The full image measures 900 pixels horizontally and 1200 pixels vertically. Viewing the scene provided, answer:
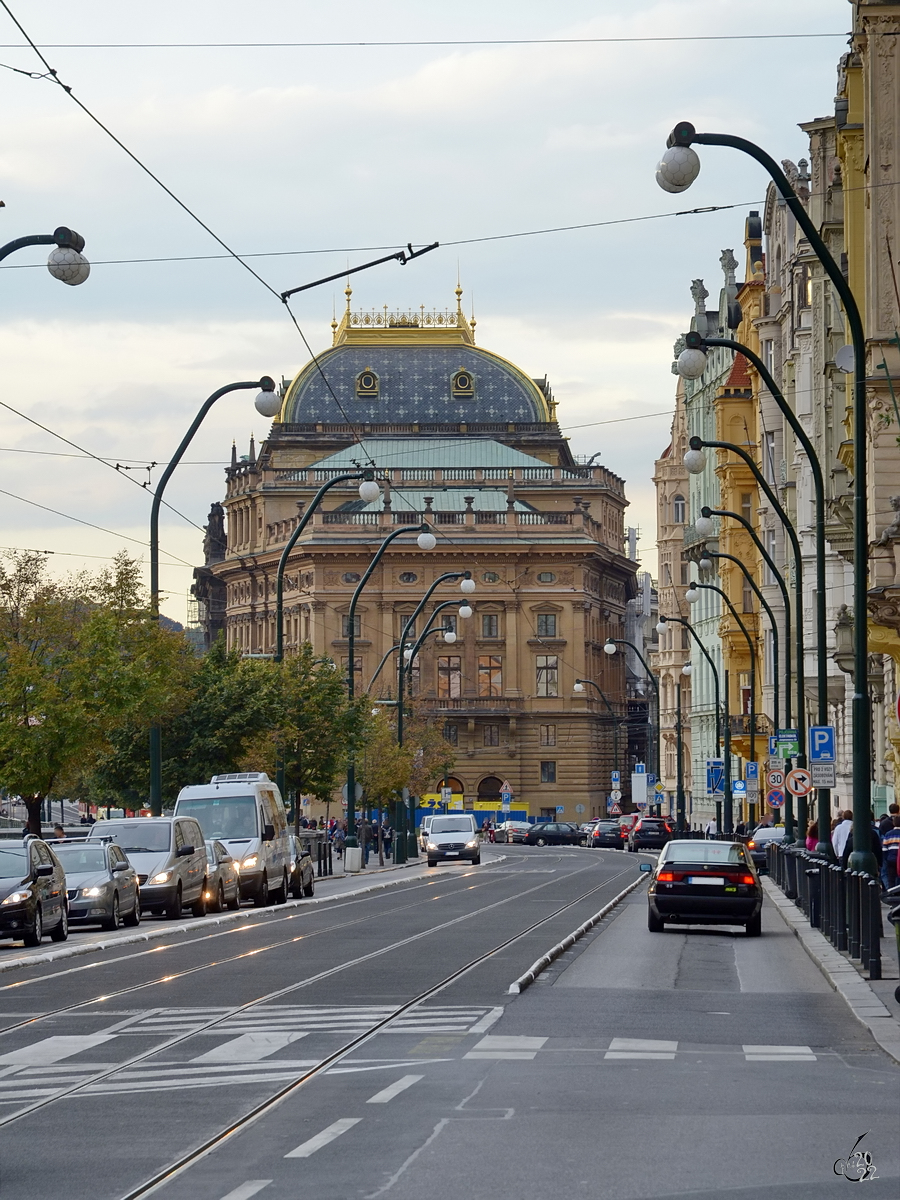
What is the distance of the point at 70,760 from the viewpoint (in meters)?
41.0

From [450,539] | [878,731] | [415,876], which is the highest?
[450,539]

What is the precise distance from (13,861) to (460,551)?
112 metres

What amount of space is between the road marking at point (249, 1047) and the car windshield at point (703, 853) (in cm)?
1533

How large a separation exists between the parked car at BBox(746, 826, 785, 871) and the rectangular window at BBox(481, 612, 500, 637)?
7791cm

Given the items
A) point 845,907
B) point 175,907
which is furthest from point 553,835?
point 845,907

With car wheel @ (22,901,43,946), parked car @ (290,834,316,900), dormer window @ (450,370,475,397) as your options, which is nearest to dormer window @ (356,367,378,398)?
dormer window @ (450,370,475,397)

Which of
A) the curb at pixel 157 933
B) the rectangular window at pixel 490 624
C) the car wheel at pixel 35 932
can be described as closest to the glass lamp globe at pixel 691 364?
the curb at pixel 157 933

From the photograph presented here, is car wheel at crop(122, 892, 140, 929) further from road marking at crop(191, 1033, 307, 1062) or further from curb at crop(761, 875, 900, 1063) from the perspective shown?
road marking at crop(191, 1033, 307, 1062)

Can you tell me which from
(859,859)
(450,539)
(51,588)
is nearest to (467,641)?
(450,539)

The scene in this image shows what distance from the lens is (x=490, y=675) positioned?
143m

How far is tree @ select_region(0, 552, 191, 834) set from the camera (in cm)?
4003

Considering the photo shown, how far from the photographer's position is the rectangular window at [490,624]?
468 ft

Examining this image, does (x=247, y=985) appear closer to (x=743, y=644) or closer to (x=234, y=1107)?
(x=234, y=1107)

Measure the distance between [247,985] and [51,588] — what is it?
74.0 feet
